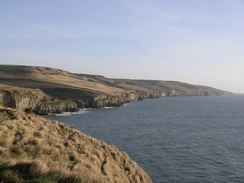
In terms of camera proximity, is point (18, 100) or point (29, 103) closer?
point (18, 100)

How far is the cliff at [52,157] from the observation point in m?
10.2

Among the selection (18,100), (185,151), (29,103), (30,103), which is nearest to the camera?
(185,151)

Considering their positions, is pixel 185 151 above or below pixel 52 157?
below

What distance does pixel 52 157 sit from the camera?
17141 millimetres

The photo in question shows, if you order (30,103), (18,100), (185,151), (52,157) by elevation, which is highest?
(52,157)

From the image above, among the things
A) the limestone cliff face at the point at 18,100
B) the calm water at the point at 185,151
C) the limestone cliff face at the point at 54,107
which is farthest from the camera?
the limestone cliff face at the point at 54,107

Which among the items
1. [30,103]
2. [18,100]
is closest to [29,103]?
[30,103]

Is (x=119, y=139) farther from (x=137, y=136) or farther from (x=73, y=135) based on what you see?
(x=73, y=135)

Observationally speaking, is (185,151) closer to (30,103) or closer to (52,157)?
(52,157)

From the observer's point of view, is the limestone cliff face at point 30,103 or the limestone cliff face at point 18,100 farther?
the limestone cliff face at point 30,103

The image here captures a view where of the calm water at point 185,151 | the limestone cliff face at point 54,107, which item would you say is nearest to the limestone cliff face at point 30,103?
the limestone cliff face at point 54,107

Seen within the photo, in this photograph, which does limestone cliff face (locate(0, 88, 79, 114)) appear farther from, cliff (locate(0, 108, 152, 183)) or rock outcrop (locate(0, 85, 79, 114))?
cliff (locate(0, 108, 152, 183))

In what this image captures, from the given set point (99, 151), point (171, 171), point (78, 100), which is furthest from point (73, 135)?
point (78, 100)

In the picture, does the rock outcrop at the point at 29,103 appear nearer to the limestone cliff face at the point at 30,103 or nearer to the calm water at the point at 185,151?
the limestone cliff face at the point at 30,103
